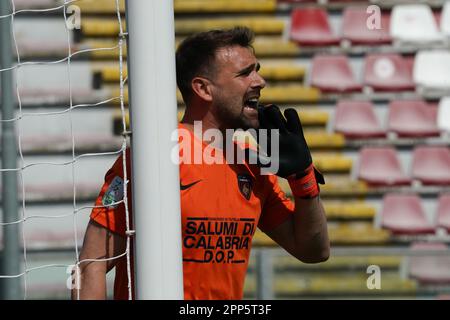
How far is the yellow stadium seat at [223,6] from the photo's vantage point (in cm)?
615

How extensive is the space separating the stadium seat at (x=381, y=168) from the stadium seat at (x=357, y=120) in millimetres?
99

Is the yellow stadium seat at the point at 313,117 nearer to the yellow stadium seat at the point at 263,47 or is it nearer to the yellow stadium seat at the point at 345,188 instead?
the yellow stadium seat at the point at 263,47

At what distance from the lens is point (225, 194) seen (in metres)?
2.56

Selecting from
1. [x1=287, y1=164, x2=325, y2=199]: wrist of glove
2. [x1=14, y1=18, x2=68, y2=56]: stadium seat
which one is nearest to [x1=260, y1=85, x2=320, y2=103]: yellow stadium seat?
[x1=14, y1=18, x2=68, y2=56]: stadium seat

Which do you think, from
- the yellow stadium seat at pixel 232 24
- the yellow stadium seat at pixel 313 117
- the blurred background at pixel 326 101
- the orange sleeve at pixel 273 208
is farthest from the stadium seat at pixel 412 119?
the orange sleeve at pixel 273 208

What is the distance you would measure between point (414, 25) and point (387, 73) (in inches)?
13.5

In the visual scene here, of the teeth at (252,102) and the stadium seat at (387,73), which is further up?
the teeth at (252,102)

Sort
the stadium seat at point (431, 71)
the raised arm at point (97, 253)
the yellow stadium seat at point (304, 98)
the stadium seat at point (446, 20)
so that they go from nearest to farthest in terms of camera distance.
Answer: the raised arm at point (97, 253)
the yellow stadium seat at point (304, 98)
the stadium seat at point (431, 71)
the stadium seat at point (446, 20)

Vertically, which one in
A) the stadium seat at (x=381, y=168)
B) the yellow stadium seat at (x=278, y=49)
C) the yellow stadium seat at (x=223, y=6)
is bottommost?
the stadium seat at (x=381, y=168)

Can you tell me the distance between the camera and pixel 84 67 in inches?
239

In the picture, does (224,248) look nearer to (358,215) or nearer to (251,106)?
(251,106)

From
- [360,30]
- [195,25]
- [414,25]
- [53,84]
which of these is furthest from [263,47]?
[53,84]

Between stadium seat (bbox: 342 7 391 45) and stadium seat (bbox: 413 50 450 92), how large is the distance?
24cm
